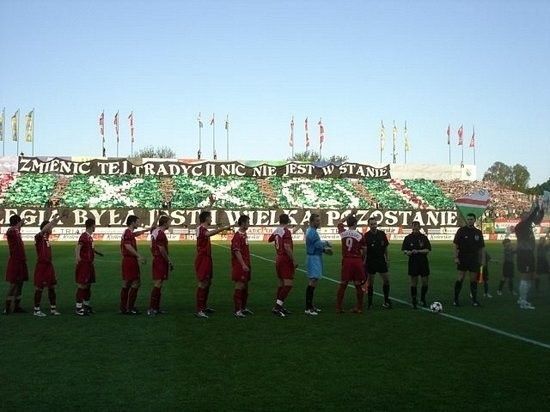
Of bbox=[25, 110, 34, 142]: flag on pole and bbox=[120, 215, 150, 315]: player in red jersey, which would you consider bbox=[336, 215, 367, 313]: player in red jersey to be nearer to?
bbox=[120, 215, 150, 315]: player in red jersey

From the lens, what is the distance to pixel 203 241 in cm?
1299

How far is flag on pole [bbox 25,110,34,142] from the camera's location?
7212 centimetres

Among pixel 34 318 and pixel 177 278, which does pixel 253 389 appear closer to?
pixel 34 318

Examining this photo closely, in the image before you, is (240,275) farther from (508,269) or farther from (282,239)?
(508,269)

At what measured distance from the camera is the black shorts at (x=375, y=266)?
14742mm

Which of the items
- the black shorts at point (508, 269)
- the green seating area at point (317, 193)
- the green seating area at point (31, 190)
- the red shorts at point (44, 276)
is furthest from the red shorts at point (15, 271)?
the green seating area at point (317, 193)

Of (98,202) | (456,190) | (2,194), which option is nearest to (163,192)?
(98,202)

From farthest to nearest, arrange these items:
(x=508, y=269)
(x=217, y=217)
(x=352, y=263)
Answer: (x=217, y=217), (x=508, y=269), (x=352, y=263)

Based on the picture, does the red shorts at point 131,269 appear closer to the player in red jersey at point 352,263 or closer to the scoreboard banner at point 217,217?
the player in red jersey at point 352,263

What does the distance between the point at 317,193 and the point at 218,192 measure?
35.0ft

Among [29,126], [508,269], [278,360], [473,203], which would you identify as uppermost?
[29,126]

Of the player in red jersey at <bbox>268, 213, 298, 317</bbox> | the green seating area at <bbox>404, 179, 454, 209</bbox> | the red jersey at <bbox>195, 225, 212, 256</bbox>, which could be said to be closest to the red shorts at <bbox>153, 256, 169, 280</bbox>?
the red jersey at <bbox>195, 225, 212, 256</bbox>

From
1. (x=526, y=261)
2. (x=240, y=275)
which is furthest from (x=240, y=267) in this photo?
(x=526, y=261)

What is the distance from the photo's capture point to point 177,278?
21672mm
